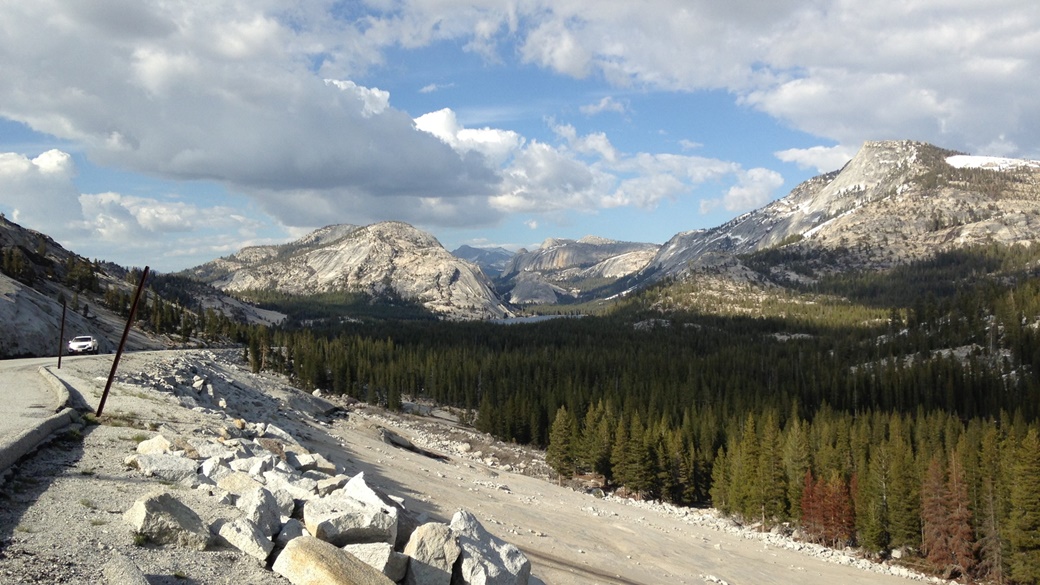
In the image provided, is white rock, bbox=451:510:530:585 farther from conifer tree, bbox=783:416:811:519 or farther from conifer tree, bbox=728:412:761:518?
conifer tree, bbox=783:416:811:519

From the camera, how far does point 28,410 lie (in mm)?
24547

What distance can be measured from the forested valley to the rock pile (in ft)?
174

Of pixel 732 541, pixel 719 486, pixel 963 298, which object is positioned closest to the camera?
pixel 732 541

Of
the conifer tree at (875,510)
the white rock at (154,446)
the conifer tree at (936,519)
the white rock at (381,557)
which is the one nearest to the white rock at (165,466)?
the white rock at (154,446)

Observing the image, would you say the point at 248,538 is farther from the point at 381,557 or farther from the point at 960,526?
the point at 960,526

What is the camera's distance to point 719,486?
2685 inches

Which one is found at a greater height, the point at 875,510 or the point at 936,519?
the point at 936,519

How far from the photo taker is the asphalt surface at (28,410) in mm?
17422

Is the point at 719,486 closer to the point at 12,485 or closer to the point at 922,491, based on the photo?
the point at 922,491

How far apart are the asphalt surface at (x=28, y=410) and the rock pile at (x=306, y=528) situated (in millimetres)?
2914

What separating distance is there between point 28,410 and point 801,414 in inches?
3866

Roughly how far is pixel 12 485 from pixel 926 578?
2452 inches

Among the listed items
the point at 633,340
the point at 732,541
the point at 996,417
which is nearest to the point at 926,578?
the point at 732,541

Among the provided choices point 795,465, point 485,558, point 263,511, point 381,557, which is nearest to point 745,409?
point 795,465
